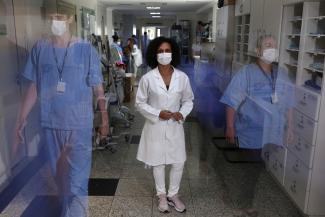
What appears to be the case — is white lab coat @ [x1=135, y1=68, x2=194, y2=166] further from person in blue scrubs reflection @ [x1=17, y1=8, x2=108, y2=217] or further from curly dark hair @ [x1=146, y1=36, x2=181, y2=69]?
person in blue scrubs reflection @ [x1=17, y1=8, x2=108, y2=217]

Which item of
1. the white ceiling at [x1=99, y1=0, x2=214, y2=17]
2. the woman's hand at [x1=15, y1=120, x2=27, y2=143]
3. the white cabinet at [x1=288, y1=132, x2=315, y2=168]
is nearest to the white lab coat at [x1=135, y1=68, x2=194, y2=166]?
the woman's hand at [x1=15, y1=120, x2=27, y2=143]

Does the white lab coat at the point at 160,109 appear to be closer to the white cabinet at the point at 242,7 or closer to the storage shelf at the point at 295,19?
the storage shelf at the point at 295,19

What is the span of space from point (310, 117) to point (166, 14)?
2.00 meters

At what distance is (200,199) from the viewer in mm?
2402

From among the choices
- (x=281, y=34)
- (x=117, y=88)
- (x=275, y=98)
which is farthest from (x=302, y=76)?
(x=117, y=88)

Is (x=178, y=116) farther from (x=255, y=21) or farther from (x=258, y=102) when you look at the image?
(x=255, y=21)

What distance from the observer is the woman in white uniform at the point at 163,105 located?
2004 mm

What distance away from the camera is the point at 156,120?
6.64 feet

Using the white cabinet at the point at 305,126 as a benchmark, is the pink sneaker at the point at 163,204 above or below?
below

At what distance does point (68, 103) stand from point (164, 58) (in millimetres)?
644

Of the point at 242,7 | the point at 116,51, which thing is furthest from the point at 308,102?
the point at 116,51

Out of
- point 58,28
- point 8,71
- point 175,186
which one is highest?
point 58,28

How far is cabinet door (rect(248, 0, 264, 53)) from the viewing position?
290cm

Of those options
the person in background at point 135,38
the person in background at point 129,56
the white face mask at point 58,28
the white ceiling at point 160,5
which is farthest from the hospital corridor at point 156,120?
the white ceiling at point 160,5
